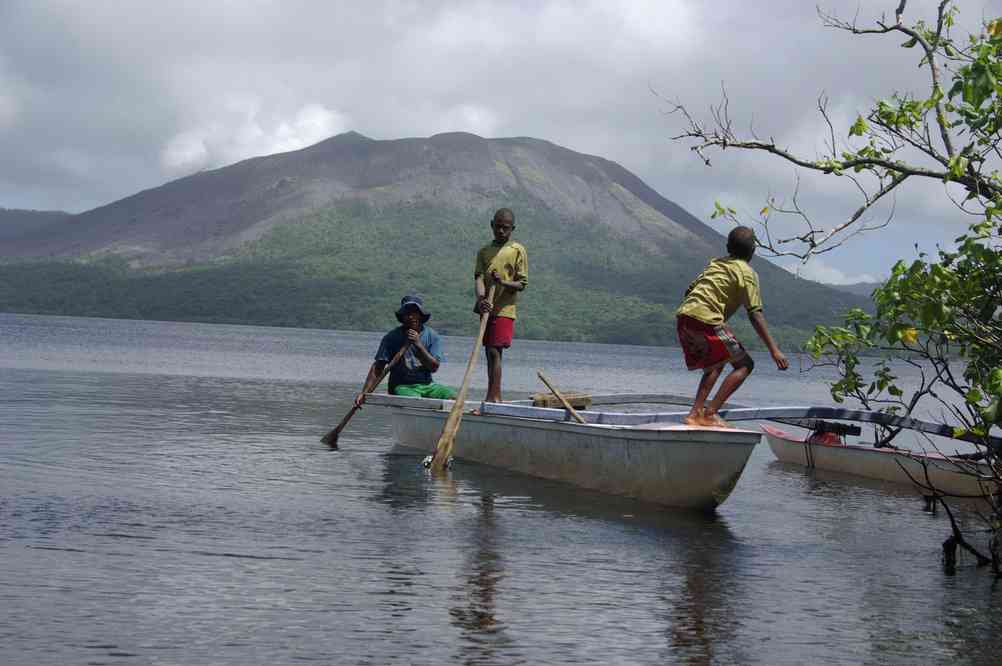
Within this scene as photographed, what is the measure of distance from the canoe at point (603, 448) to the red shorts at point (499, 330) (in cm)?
74

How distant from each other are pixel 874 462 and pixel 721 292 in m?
7.07

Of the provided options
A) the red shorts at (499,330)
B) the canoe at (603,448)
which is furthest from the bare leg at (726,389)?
the red shorts at (499,330)

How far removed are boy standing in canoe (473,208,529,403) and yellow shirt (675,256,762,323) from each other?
3.52m

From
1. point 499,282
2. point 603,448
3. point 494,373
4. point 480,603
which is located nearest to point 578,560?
point 480,603

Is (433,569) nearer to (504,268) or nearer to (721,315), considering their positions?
(721,315)

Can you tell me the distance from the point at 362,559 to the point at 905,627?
367 centimetres

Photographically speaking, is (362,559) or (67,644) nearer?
(67,644)

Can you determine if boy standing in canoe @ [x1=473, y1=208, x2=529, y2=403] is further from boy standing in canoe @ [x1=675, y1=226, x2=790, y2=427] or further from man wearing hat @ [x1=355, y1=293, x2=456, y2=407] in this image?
boy standing in canoe @ [x1=675, y1=226, x2=790, y2=427]

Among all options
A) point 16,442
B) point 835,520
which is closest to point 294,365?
point 16,442

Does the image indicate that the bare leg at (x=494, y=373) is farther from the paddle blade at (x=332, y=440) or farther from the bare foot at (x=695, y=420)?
the bare foot at (x=695, y=420)

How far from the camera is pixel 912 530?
41.3 ft

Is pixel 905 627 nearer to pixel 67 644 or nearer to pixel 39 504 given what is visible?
pixel 67 644

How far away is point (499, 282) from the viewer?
14578 mm

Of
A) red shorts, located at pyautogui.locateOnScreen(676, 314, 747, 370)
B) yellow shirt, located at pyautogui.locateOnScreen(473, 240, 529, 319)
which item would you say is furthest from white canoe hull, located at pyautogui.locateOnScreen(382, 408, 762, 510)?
yellow shirt, located at pyautogui.locateOnScreen(473, 240, 529, 319)
